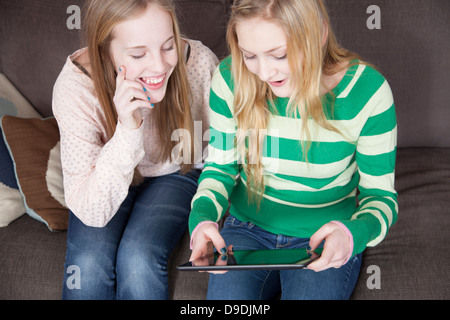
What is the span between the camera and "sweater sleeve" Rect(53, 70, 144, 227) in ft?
3.87

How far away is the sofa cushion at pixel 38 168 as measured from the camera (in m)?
1.45

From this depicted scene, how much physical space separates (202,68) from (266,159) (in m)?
0.37

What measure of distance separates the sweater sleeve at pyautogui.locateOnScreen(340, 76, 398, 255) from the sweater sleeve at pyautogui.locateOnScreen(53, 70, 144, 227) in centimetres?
54

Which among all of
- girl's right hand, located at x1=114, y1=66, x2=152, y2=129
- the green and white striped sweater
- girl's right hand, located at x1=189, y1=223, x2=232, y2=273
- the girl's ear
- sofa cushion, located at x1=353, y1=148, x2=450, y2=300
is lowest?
sofa cushion, located at x1=353, y1=148, x2=450, y2=300

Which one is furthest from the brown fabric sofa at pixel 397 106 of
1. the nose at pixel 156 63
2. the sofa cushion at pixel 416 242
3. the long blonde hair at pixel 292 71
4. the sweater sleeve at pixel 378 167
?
the nose at pixel 156 63

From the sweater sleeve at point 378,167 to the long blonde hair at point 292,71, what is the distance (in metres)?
0.09

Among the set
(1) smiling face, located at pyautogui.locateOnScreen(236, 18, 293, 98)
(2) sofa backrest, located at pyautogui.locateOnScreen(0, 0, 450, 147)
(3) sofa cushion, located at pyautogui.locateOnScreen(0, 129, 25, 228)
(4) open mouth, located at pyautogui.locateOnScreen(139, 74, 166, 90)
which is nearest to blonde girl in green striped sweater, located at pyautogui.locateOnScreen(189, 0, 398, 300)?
(1) smiling face, located at pyautogui.locateOnScreen(236, 18, 293, 98)

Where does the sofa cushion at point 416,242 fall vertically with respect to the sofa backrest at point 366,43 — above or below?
below

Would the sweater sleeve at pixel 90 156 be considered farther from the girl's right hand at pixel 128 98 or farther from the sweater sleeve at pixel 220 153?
the sweater sleeve at pixel 220 153

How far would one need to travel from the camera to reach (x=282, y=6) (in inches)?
37.4

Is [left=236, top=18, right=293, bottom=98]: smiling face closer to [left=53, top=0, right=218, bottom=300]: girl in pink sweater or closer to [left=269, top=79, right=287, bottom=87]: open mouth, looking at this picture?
[left=269, top=79, right=287, bottom=87]: open mouth

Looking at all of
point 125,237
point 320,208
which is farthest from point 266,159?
point 125,237

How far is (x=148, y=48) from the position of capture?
1139mm

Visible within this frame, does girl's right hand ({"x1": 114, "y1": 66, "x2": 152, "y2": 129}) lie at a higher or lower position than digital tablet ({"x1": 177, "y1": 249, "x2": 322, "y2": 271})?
higher
